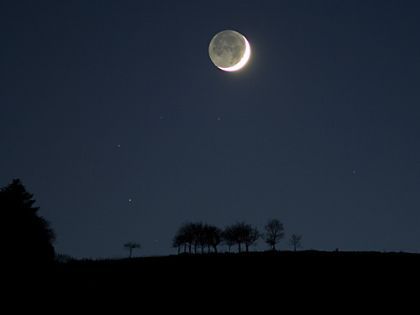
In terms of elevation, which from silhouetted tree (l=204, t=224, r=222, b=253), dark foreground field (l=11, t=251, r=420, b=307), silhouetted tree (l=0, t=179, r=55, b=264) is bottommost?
dark foreground field (l=11, t=251, r=420, b=307)

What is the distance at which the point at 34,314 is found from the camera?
3469 centimetres

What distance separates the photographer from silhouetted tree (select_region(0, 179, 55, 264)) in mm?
54406

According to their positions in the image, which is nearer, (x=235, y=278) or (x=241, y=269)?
(x=235, y=278)

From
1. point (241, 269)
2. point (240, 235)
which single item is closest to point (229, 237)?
point (240, 235)

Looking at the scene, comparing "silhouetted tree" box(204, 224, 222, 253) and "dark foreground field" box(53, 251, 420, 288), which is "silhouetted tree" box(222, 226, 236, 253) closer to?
"silhouetted tree" box(204, 224, 222, 253)

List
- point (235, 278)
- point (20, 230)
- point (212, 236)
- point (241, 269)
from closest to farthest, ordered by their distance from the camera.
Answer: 1. point (235, 278)
2. point (241, 269)
3. point (20, 230)
4. point (212, 236)

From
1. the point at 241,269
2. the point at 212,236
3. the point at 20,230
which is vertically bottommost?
the point at 241,269

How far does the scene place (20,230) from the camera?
5684cm

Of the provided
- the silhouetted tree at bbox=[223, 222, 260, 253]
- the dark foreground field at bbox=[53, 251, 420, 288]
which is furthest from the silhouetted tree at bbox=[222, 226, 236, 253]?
the dark foreground field at bbox=[53, 251, 420, 288]

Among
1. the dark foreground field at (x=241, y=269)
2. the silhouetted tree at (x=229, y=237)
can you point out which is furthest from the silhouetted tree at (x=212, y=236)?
the dark foreground field at (x=241, y=269)

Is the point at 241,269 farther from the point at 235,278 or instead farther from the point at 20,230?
the point at 20,230

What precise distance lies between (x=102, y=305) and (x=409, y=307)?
2404 centimetres

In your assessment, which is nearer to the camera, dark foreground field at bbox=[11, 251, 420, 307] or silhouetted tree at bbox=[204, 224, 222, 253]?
dark foreground field at bbox=[11, 251, 420, 307]

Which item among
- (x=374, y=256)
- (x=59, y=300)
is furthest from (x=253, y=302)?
(x=374, y=256)
